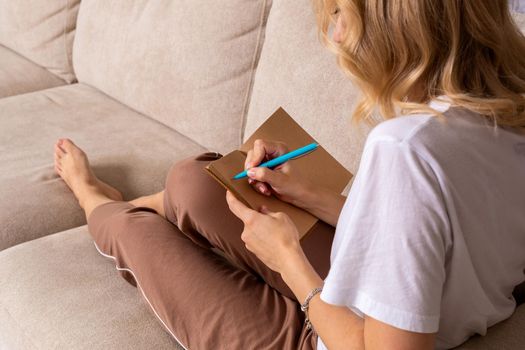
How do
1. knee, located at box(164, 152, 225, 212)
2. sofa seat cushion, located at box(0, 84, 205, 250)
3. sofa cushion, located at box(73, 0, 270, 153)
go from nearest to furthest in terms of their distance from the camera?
knee, located at box(164, 152, 225, 212) → sofa seat cushion, located at box(0, 84, 205, 250) → sofa cushion, located at box(73, 0, 270, 153)

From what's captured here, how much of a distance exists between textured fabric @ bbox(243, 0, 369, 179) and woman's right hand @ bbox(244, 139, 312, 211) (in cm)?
20

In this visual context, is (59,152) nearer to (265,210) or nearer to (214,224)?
(214,224)

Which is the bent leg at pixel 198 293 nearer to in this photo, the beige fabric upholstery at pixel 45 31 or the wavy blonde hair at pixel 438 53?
the wavy blonde hair at pixel 438 53

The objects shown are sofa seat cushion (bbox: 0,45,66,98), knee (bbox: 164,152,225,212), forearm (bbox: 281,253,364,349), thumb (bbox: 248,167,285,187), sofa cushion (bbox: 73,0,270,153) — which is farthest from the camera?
sofa seat cushion (bbox: 0,45,66,98)

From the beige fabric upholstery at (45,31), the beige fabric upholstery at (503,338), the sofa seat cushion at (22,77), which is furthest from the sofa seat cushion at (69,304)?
the beige fabric upholstery at (45,31)

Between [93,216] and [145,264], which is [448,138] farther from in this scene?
[93,216]

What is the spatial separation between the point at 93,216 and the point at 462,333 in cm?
81

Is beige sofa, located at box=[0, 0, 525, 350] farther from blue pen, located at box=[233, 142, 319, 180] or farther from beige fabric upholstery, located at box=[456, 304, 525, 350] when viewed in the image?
blue pen, located at box=[233, 142, 319, 180]

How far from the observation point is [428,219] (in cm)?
78

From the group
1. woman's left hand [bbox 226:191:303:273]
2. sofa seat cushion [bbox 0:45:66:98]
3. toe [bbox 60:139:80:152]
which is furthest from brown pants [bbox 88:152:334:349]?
sofa seat cushion [bbox 0:45:66:98]

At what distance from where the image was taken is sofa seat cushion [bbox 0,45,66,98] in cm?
232

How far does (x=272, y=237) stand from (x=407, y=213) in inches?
11.9

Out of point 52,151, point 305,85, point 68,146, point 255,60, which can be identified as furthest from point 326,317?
point 52,151

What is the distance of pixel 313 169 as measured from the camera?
1257mm
